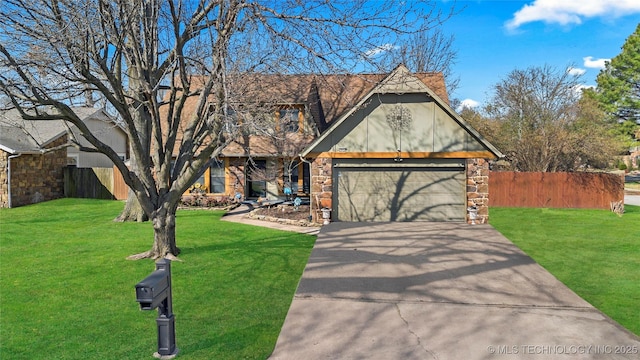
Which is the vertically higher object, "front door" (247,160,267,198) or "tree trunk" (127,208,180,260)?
"front door" (247,160,267,198)

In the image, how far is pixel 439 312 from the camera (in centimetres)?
566

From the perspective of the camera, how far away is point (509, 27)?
1614 cm

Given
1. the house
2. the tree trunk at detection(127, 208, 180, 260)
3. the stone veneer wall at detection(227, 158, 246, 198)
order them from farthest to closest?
the stone veneer wall at detection(227, 158, 246, 198) < the house < the tree trunk at detection(127, 208, 180, 260)

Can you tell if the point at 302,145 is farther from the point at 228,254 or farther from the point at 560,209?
the point at 560,209

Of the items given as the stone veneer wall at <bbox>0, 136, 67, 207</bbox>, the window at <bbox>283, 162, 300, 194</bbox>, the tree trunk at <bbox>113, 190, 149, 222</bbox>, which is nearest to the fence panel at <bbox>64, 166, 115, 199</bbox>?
the stone veneer wall at <bbox>0, 136, 67, 207</bbox>

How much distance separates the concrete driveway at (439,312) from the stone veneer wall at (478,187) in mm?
3931

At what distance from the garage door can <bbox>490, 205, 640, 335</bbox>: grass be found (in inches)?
82.3

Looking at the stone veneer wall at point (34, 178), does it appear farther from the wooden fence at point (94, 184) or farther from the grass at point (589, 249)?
the grass at point (589, 249)

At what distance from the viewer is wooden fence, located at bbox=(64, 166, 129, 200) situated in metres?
20.7

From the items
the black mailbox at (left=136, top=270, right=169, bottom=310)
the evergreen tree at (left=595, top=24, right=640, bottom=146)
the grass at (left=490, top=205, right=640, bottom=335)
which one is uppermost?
the evergreen tree at (left=595, top=24, right=640, bottom=146)

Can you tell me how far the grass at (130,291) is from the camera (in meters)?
4.58

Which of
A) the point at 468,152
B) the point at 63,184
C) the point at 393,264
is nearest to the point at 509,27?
the point at 468,152

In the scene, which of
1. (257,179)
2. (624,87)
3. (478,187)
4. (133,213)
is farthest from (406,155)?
(624,87)

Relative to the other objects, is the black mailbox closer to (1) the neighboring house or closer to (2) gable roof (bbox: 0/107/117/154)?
(1) the neighboring house
